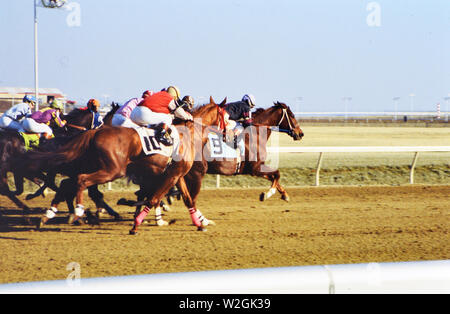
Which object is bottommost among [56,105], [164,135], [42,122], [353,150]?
[353,150]

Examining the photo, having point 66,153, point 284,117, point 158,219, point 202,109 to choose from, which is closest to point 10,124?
point 66,153

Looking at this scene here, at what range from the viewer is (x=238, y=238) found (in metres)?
5.83

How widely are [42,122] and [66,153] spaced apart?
1.12 m

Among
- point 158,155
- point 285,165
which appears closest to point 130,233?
point 158,155

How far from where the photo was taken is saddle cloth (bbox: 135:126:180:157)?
6074 mm

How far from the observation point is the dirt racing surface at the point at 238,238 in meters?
4.71

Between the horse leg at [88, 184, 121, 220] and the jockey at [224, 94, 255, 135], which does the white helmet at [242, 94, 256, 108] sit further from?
the horse leg at [88, 184, 121, 220]

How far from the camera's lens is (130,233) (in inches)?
238

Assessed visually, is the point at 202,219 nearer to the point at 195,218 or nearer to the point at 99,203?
the point at 195,218

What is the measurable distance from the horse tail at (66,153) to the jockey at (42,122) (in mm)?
→ 789

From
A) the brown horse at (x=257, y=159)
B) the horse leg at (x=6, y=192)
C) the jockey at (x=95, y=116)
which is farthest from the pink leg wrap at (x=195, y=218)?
the horse leg at (x=6, y=192)

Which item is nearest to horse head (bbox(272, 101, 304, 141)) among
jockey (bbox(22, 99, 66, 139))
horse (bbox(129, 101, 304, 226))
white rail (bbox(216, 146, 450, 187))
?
horse (bbox(129, 101, 304, 226))

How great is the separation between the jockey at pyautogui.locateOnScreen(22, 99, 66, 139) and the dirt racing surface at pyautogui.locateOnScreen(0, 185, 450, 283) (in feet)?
3.77

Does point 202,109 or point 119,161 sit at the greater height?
point 202,109
